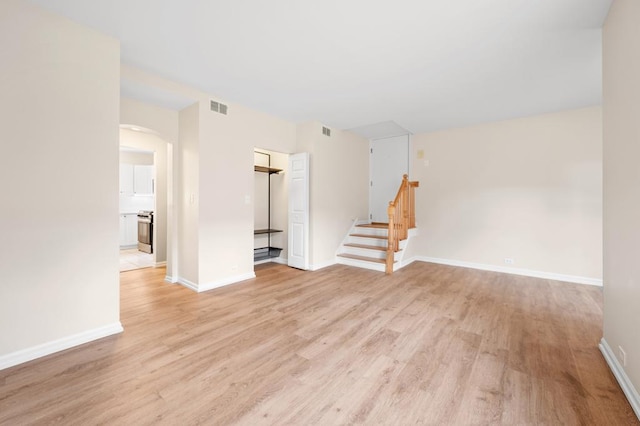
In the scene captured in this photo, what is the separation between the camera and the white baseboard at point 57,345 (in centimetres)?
198

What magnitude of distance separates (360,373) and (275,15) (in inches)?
113

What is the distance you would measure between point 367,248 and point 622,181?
3737mm

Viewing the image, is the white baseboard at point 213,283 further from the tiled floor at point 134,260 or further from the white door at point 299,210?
the tiled floor at point 134,260

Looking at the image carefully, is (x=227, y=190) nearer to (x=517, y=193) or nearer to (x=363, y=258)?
(x=363, y=258)

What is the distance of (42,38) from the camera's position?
2.11 metres

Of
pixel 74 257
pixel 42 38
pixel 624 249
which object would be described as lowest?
pixel 74 257

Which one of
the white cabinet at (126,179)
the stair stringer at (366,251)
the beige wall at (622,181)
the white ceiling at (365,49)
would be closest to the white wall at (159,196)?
the white ceiling at (365,49)

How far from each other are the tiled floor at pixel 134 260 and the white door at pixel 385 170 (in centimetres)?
495

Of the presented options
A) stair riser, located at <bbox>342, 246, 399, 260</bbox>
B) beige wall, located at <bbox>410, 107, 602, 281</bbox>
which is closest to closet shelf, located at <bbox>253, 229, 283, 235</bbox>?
stair riser, located at <bbox>342, 246, 399, 260</bbox>

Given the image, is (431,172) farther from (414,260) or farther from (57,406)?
(57,406)

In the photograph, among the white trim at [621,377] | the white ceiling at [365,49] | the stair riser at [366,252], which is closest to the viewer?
the white trim at [621,377]

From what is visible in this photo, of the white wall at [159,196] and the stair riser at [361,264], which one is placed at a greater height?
the white wall at [159,196]

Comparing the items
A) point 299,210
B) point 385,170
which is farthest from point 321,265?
point 385,170

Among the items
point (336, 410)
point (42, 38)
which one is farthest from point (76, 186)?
point (336, 410)
